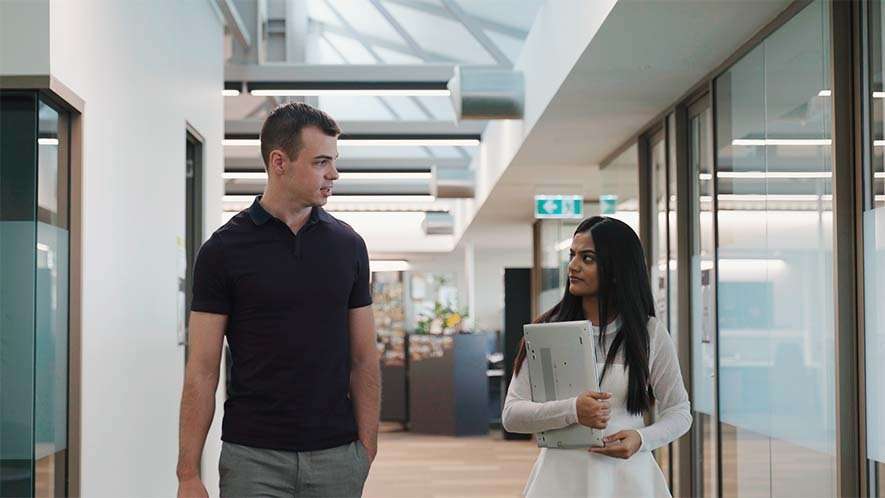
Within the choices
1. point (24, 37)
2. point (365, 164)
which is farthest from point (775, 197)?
point (365, 164)

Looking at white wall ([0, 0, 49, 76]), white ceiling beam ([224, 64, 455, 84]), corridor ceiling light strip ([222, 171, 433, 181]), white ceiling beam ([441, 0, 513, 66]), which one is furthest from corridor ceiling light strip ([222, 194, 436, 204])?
white wall ([0, 0, 49, 76])

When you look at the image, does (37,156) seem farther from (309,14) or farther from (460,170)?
(460,170)

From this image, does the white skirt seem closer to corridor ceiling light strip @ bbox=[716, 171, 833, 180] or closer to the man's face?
the man's face

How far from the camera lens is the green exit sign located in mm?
12094

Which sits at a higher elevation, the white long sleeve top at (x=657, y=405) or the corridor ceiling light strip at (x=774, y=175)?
the corridor ceiling light strip at (x=774, y=175)

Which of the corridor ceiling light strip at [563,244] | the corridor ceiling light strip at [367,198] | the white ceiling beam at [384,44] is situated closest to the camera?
the white ceiling beam at [384,44]

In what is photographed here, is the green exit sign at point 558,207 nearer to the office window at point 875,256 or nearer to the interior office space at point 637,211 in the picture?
the interior office space at point 637,211

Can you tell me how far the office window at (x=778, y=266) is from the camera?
512 cm

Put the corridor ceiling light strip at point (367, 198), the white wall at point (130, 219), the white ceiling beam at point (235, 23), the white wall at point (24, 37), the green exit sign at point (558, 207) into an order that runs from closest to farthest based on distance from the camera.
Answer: the white wall at point (24, 37), the white wall at point (130, 219), the white ceiling beam at point (235, 23), the green exit sign at point (558, 207), the corridor ceiling light strip at point (367, 198)

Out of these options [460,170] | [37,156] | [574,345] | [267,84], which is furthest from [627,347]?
[460,170]

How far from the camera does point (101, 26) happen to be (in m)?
5.10

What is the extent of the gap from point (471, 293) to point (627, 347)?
17.6 metres

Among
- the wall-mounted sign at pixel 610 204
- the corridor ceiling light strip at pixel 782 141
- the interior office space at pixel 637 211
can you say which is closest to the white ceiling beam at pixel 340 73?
the interior office space at pixel 637 211

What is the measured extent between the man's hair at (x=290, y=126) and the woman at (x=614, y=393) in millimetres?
685
